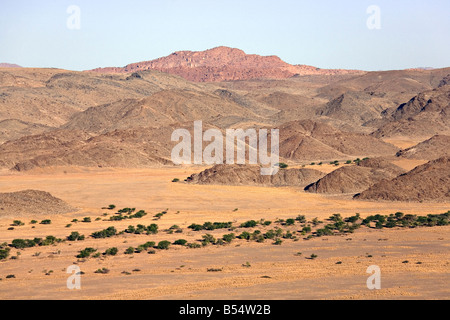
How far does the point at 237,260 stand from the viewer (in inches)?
1489

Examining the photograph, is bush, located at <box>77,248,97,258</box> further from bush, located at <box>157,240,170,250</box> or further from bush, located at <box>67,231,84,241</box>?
bush, located at <box>67,231,84,241</box>

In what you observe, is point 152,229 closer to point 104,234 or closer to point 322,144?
point 104,234

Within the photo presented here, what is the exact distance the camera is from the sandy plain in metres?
29.2

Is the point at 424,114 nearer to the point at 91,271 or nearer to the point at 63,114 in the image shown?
the point at 63,114

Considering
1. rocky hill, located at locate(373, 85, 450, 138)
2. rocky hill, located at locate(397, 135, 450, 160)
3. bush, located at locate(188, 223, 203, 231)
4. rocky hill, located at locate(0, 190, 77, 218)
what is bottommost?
bush, located at locate(188, 223, 203, 231)

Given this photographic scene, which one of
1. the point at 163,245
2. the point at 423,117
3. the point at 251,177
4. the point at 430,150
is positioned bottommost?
the point at 163,245

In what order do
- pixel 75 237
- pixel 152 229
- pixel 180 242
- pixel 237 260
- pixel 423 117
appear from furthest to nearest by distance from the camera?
pixel 423 117, pixel 152 229, pixel 75 237, pixel 180 242, pixel 237 260

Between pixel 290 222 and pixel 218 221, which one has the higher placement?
pixel 290 222

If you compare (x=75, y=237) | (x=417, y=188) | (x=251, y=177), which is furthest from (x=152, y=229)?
(x=251, y=177)

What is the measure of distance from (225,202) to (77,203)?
15.2 metres

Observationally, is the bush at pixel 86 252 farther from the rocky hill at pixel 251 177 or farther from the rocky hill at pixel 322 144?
the rocky hill at pixel 322 144

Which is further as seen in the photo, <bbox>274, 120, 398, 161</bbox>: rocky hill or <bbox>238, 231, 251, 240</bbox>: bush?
<bbox>274, 120, 398, 161</bbox>: rocky hill

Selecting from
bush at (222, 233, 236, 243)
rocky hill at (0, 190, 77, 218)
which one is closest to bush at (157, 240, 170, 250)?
bush at (222, 233, 236, 243)

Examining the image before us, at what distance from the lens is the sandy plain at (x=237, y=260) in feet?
95.9
